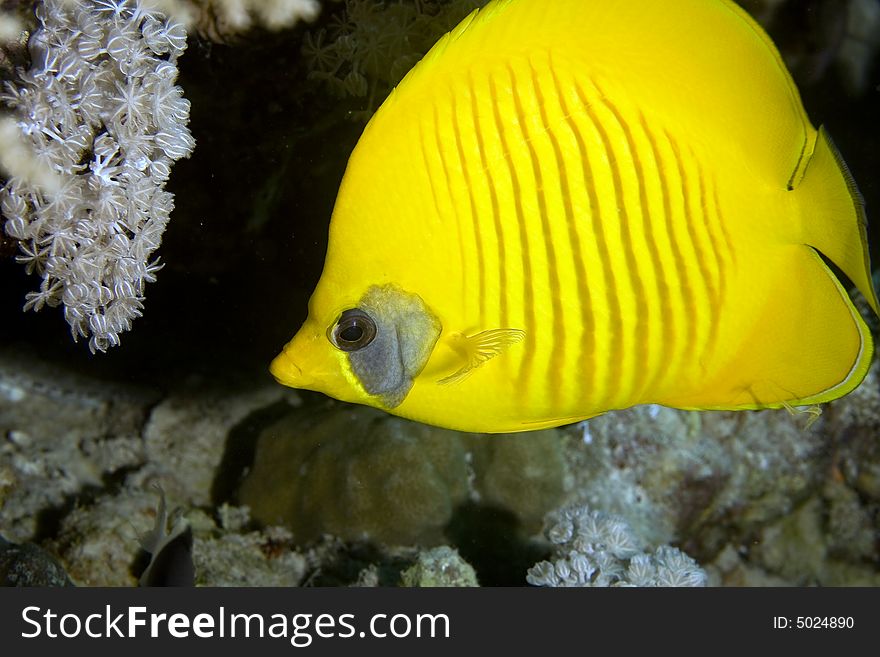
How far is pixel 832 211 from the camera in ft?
3.95

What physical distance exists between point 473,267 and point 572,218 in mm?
197

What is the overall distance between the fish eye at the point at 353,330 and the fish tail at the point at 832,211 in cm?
84

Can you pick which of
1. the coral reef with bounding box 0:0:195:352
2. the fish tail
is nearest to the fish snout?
the coral reef with bounding box 0:0:195:352

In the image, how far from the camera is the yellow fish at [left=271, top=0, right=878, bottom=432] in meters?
1.12

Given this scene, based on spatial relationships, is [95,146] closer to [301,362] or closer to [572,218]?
[301,362]

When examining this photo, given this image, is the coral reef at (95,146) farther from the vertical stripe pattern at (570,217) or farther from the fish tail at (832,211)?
the fish tail at (832,211)

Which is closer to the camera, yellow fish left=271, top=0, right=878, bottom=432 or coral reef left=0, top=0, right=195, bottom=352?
yellow fish left=271, top=0, right=878, bottom=432

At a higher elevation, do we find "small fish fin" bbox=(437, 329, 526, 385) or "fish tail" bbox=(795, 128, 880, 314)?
"fish tail" bbox=(795, 128, 880, 314)

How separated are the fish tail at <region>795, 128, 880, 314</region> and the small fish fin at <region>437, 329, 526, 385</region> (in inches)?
23.7

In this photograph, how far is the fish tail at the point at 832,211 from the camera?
1.20m

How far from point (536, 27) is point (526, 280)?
0.45m

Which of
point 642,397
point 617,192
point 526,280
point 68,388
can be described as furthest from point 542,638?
point 68,388

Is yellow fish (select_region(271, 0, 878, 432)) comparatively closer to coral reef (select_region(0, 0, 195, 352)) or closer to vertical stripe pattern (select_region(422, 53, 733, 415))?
vertical stripe pattern (select_region(422, 53, 733, 415))

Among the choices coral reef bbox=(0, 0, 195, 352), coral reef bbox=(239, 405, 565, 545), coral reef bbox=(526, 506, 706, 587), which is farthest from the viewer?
coral reef bbox=(239, 405, 565, 545)
